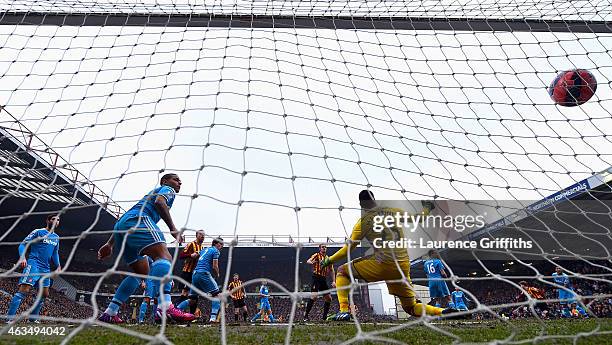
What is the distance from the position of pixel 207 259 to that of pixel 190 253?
0.57 meters

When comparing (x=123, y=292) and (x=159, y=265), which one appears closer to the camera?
(x=159, y=265)

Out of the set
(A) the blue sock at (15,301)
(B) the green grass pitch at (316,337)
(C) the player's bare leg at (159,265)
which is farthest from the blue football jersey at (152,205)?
(A) the blue sock at (15,301)

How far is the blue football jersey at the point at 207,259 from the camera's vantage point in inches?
242

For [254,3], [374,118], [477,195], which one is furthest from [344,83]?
[477,195]

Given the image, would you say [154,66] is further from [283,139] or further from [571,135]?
[571,135]

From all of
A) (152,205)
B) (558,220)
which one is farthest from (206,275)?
(558,220)

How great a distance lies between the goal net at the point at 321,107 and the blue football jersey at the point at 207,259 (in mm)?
1444

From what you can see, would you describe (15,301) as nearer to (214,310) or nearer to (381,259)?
(214,310)

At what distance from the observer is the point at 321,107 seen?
4605 millimetres

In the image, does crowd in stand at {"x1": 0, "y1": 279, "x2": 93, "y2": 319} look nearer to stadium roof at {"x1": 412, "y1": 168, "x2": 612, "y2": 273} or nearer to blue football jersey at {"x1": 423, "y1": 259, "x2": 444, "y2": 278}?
blue football jersey at {"x1": 423, "y1": 259, "x2": 444, "y2": 278}

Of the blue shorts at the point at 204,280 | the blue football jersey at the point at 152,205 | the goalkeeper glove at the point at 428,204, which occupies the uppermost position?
the goalkeeper glove at the point at 428,204

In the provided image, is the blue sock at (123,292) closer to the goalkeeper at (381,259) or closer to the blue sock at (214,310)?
the goalkeeper at (381,259)

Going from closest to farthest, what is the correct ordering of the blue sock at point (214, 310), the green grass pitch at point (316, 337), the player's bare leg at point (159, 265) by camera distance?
1. the green grass pitch at point (316, 337)
2. the player's bare leg at point (159, 265)
3. the blue sock at point (214, 310)

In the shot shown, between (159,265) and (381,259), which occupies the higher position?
(381,259)
